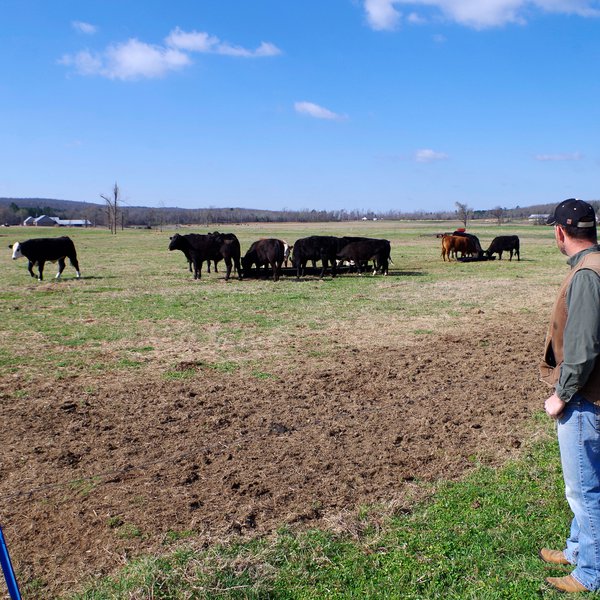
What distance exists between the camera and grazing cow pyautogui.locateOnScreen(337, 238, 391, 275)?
2219 centimetres

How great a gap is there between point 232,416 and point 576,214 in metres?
4.42

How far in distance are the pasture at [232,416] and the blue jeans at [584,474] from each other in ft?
4.67

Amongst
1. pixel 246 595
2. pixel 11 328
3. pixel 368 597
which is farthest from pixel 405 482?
pixel 11 328

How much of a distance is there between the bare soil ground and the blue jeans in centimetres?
145

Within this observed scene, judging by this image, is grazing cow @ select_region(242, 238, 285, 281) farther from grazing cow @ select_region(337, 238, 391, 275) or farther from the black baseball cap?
the black baseball cap

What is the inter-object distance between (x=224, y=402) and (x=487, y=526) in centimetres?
367

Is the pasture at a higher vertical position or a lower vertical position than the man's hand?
lower

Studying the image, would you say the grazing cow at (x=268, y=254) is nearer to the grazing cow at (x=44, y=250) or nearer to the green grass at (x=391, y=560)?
the grazing cow at (x=44, y=250)

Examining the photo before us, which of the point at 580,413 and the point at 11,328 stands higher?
the point at 580,413

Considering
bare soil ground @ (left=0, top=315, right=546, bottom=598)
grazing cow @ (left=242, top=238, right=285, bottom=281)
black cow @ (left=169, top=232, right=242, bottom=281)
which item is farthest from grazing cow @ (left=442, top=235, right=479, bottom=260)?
bare soil ground @ (left=0, top=315, right=546, bottom=598)

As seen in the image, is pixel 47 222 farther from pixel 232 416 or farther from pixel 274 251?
pixel 232 416

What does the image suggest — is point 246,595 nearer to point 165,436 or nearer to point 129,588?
point 129,588

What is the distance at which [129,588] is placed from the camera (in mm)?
3557

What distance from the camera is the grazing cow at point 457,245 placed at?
95.3 ft
